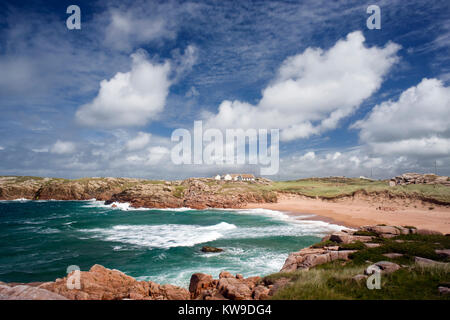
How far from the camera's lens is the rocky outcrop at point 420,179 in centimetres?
6169

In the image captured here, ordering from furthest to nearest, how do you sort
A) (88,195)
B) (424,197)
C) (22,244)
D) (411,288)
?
(88,195) → (424,197) → (22,244) → (411,288)

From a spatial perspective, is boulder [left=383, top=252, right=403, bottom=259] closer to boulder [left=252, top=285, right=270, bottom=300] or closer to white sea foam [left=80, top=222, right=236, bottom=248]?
boulder [left=252, top=285, right=270, bottom=300]

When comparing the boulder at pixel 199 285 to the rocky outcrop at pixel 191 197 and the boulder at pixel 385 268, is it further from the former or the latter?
the rocky outcrop at pixel 191 197

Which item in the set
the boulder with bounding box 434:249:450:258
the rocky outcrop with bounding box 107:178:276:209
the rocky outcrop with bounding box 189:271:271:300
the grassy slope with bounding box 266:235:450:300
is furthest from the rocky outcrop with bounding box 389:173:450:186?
the rocky outcrop with bounding box 189:271:271:300

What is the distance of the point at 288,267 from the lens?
1278cm

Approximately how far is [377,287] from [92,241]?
30.0m

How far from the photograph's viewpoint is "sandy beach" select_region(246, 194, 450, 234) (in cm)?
3219

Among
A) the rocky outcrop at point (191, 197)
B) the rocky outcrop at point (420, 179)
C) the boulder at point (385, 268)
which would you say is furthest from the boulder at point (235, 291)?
the rocky outcrop at point (420, 179)

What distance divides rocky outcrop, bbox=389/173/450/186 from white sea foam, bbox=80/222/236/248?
6323cm

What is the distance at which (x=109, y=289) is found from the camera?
10078 millimetres

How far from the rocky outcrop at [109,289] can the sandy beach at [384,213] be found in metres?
30.9

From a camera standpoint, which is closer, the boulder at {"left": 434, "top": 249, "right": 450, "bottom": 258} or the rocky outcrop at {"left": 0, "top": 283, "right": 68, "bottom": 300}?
the rocky outcrop at {"left": 0, "top": 283, "right": 68, "bottom": 300}
